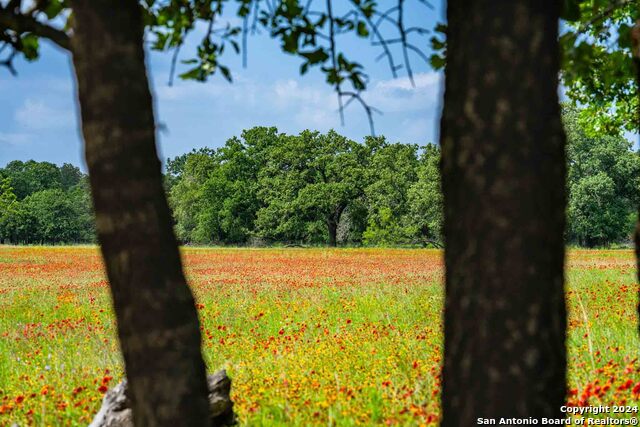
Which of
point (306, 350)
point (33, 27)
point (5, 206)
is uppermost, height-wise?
point (5, 206)

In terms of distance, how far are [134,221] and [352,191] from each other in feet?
201

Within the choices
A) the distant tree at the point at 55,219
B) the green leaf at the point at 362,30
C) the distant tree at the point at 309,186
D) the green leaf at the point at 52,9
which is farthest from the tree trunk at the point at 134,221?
the distant tree at the point at 55,219

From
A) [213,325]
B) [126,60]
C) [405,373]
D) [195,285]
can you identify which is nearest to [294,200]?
[195,285]

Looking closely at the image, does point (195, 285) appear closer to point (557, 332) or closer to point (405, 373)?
point (405, 373)

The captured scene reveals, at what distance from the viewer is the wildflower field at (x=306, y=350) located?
523 centimetres

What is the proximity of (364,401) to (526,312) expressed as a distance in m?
3.56

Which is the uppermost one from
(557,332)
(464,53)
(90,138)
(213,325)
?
(464,53)

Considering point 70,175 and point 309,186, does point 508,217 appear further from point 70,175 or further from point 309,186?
point 70,175

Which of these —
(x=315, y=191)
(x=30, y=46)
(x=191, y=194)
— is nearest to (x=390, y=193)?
(x=315, y=191)

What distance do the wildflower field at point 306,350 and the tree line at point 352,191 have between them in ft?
136

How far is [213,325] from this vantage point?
11.0m

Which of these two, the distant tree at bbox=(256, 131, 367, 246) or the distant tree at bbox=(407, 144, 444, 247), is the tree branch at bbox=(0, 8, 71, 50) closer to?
the distant tree at bbox=(407, 144, 444, 247)

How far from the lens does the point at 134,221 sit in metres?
2.16

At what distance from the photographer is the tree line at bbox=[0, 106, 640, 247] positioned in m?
59.3
